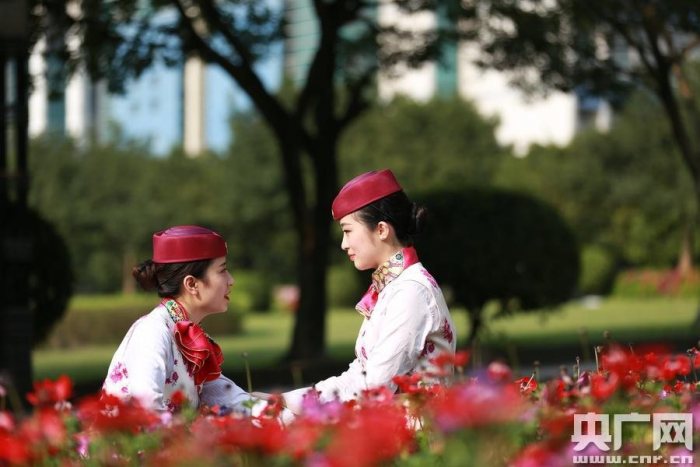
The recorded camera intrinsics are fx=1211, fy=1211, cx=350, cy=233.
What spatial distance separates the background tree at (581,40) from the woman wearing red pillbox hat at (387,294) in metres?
12.3

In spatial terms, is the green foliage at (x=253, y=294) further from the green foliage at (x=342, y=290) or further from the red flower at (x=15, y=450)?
the red flower at (x=15, y=450)

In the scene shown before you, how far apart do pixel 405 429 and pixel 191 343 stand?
1.00 meters

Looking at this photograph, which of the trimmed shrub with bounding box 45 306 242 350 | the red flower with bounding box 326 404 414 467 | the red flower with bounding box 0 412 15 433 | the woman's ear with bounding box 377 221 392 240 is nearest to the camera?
the red flower with bounding box 326 404 414 467

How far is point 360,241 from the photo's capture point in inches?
152

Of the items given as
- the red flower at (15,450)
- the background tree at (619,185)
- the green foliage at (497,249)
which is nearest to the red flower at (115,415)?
the red flower at (15,450)

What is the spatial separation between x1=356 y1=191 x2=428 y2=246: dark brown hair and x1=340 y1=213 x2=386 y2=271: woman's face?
0.02 m

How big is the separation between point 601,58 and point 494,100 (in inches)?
2706

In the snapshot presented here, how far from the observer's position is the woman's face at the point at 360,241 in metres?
3.85

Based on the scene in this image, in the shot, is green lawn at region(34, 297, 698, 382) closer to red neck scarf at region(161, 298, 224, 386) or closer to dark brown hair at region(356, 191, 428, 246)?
dark brown hair at region(356, 191, 428, 246)

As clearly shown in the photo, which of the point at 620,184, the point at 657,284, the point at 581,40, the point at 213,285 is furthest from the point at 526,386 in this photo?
the point at 620,184

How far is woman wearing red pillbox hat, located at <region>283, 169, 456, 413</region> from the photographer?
366 centimetres

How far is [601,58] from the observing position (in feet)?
58.8

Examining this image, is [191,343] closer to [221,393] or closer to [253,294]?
[221,393]

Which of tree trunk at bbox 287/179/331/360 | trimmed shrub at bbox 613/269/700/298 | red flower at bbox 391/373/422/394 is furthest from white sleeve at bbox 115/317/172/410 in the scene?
trimmed shrub at bbox 613/269/700/298
